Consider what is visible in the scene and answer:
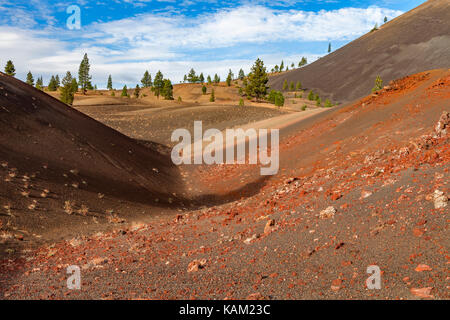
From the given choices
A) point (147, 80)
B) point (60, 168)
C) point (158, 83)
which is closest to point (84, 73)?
point (158, 83)

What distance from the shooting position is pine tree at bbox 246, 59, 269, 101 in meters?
83.8

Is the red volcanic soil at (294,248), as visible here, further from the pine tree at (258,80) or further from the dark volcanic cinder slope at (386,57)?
the dark volcanic cinder slope at (386,57)

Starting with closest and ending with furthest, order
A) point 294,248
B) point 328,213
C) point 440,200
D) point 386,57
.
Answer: point 440,200
point 294,248
point 328,213
point 386,57

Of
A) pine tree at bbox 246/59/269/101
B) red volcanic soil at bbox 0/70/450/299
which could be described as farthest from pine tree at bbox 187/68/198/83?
red volcanic soil at bbox 0/70/450/299

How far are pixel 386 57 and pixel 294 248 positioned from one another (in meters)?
161

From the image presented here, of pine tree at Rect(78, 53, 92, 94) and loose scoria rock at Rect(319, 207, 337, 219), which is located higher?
pine tree at Rect(78, 53, 92, 94)

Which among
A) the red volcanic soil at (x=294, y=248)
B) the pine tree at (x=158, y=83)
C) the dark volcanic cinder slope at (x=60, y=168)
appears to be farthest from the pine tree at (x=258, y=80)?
the red volcanic soil at (x=294, y=248)

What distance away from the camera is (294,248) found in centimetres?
859

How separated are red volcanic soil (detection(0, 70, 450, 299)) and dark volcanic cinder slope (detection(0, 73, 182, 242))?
2.89 metres

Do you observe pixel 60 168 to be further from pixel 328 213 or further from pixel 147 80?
pixel 147 80

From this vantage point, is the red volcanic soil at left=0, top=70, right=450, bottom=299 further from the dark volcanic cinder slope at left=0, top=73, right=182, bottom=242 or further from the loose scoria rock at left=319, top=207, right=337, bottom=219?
the dark volcanic cinder slope at left=0, top=73, right=182, bottom=242
